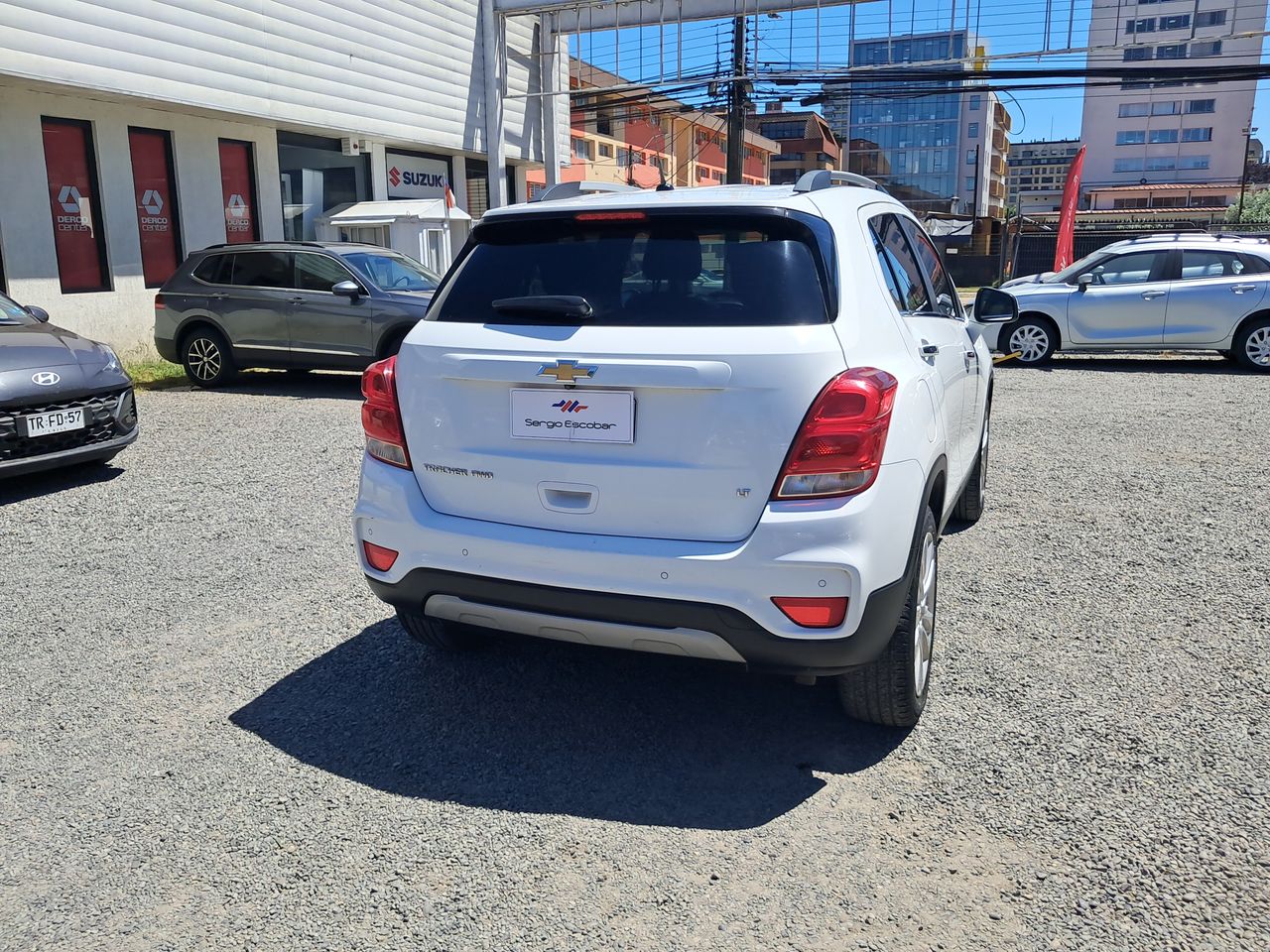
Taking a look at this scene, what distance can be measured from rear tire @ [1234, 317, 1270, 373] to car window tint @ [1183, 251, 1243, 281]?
0.72 m

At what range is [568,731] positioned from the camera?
357cm

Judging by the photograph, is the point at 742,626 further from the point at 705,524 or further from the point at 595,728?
the point at 595,728

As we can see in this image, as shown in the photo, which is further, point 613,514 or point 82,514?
point 82,514

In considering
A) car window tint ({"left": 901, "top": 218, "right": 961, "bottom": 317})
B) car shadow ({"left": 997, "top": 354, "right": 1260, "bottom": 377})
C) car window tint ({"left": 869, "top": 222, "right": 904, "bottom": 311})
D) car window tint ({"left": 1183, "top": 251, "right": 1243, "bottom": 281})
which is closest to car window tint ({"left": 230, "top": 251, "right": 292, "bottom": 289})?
car window tint ({"left": 901, "top": 218, "right": 961, "bottom": 317})

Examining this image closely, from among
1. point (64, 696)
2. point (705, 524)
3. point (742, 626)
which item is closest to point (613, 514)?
point (705, 524)

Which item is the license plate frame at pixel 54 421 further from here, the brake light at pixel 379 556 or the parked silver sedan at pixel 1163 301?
the parked silver sedan at pixel 1163 301

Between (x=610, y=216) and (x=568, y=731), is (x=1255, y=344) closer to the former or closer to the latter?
(x=610, y=216)

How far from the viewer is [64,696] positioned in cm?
385

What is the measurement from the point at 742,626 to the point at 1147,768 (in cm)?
140

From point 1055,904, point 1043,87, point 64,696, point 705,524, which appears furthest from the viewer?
point 1043,87

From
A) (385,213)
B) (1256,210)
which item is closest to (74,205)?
(385,213)

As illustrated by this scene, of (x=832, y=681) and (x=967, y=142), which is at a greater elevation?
(x=967, y=142)

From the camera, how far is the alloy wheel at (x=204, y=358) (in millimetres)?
12359

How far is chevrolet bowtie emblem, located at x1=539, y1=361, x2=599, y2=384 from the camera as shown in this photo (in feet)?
10.2
